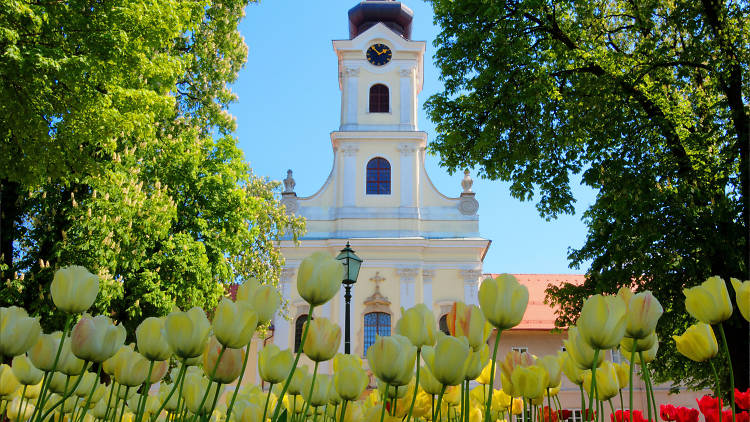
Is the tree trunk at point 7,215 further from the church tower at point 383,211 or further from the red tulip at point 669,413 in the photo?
the church tower at point 383,211

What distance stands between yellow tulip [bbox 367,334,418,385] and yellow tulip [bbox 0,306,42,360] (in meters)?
0.84

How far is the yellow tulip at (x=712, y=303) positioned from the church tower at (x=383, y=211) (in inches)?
944

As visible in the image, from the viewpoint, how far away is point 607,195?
11.8 metres

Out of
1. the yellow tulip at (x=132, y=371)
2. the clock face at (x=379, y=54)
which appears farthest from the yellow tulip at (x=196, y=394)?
the clock face at (x=379, y=54)

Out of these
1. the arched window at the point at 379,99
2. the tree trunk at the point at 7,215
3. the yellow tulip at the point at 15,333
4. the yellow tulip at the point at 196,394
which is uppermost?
the arched window at the point at 379,99

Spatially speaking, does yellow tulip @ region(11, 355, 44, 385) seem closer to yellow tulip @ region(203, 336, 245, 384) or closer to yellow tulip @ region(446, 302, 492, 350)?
yellow tulip @ region(203, 336, 245, 384)

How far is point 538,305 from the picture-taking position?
3041 cm

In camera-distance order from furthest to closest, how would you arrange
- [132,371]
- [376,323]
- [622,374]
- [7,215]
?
1. [376,323]
2. [7,215]
3. [622,374]
4. [132,371]

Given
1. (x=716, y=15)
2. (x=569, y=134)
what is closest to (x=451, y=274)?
(x=569, y=134)

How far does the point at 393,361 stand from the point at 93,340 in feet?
2.30

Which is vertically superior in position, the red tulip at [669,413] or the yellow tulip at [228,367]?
the yellow tulip at [228,367]

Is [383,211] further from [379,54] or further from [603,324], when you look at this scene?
[603,324]

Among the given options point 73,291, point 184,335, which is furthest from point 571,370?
point 73,291

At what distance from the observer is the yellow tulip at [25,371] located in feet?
6.07
